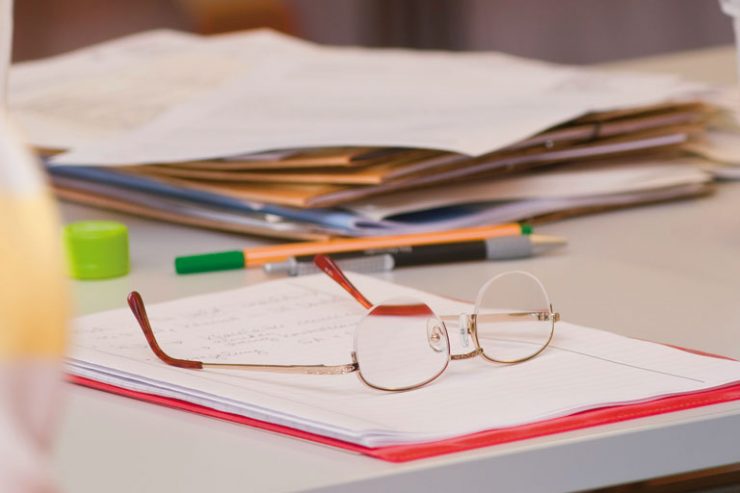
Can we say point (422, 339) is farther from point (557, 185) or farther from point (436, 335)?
point (557, 185)

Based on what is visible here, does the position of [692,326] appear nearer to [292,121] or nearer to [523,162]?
[523,162]

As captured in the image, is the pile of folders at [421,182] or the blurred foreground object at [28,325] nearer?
the blurred foreground object at [28,325]

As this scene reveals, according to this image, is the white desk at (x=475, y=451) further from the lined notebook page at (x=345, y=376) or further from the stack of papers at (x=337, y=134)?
the stack of papers at (x=337, y=134)

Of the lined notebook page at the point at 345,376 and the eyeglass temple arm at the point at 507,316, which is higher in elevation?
the eyeglass temple arm at the point at 507,316

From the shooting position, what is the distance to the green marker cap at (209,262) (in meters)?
0.75

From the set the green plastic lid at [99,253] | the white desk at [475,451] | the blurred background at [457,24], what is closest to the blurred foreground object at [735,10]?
the white desk at [475,451]

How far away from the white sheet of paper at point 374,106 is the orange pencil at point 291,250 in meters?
0.06

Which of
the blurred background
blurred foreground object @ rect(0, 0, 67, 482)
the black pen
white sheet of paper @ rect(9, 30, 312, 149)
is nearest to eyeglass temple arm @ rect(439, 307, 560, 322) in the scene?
the black pen

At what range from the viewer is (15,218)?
20 centimetres

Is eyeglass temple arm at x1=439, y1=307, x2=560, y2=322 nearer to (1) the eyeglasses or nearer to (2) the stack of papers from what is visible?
(1) the eyeglasses

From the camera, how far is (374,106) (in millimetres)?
943

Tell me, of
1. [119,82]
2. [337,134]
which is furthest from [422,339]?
[119,82]

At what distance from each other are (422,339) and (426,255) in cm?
23

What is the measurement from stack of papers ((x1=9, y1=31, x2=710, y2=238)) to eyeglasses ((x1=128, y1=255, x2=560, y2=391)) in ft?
0.75
